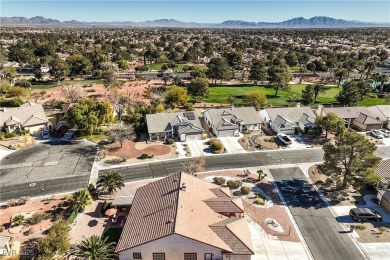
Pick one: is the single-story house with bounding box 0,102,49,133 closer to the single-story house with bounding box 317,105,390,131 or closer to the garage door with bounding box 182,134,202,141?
the garage door with bounding box 182,134,202,141

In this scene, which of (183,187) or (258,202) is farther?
(258,202)

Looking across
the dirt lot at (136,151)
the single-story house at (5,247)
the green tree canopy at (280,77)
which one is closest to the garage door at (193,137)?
the dirt lot at (136,151)

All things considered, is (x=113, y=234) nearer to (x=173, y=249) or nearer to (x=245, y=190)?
(x=173, y=249)

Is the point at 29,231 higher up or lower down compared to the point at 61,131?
lower down

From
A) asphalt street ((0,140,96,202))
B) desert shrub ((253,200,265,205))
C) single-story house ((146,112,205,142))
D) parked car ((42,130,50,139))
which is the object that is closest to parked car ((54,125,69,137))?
parked car ((42,130,50,139))

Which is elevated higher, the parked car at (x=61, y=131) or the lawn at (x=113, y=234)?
the parked car at (x=61, y=131)

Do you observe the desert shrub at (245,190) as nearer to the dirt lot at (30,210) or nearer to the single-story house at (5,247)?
the dirt lot at (30,210)

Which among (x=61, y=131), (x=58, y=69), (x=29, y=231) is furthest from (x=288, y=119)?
(x=58, y=69)
